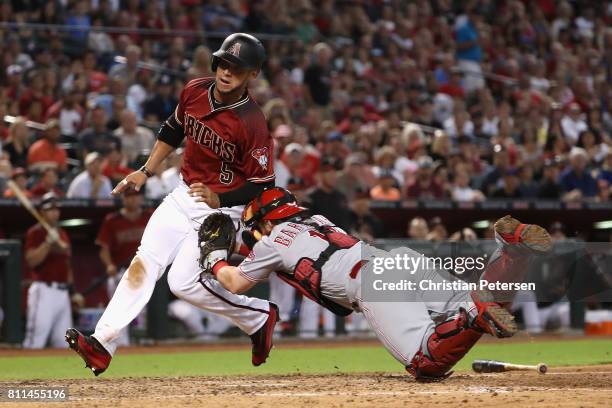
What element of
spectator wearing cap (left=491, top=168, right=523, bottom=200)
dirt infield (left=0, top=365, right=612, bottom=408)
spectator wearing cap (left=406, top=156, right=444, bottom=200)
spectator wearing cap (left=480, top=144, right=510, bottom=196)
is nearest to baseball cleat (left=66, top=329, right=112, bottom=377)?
dirt infield (left=0, top=365, right=612, bottom=408)

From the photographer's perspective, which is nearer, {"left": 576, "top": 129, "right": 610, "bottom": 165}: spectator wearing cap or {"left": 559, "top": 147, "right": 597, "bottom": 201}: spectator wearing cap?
{"left": 559, "top": 147, "right": 597, "bottom": 201}: spectator wearing cap

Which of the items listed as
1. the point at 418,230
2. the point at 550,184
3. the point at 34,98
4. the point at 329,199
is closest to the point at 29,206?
the point at 34,98

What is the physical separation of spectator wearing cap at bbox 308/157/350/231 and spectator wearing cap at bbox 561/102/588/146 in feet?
19.8

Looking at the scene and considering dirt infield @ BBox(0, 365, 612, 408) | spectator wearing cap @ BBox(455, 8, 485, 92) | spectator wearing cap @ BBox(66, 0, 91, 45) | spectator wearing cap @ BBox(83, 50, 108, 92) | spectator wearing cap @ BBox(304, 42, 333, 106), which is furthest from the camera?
spectator wearing cap @ BBox(455, 8, 485, 92)

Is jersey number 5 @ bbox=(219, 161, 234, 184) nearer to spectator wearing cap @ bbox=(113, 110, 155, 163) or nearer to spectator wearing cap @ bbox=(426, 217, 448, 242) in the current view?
spectator wearing cap @ bbox=(426, 217, 448, 242)

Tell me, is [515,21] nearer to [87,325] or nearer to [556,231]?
[556,231]

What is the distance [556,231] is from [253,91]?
4078mm

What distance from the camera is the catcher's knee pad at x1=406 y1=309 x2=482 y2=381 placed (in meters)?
5.97

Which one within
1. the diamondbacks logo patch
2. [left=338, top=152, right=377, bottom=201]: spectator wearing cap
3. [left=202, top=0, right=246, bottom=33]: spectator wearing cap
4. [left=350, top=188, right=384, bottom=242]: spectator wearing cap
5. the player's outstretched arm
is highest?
[left=202, top=0, right=246, bottom=33]: spectator wearing cap

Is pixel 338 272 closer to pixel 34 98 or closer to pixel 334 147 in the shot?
pixel 334 147

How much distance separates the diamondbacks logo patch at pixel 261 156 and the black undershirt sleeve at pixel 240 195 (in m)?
0.17

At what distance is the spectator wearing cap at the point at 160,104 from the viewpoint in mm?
14023

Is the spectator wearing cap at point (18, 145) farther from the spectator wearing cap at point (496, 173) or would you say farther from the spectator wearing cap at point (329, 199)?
the spectator wearing cap at point (496, 173)

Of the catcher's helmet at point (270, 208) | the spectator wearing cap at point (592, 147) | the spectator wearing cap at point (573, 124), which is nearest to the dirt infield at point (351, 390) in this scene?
the catcher's helmet at point (270, 208)
